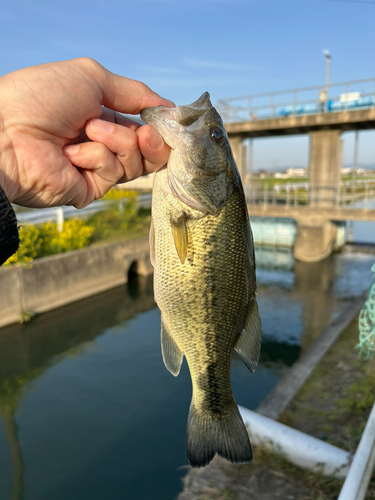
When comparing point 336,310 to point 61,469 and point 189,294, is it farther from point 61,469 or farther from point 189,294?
point 189,294

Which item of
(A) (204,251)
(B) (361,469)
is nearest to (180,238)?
(A) (204,251)

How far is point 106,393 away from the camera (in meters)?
7.30

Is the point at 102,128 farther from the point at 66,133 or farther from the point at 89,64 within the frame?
the point at 89,64

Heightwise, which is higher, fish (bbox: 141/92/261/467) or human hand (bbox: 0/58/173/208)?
human hand (bbox: 0/58/173/208)

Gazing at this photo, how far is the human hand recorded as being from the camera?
1963mm

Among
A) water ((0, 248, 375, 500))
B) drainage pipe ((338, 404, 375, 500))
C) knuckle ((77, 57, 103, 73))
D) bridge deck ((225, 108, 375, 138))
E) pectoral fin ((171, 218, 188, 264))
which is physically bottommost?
water ((0, 248, 375, 500))

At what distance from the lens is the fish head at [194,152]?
1.91 metres

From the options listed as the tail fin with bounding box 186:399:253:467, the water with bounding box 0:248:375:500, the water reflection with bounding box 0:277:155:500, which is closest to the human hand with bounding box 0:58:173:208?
the tail fin with bounding box 186:399:253:467

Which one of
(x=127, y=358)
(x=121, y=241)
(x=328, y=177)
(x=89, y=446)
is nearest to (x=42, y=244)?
(x=121, y=241)

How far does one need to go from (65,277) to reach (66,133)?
9.76m

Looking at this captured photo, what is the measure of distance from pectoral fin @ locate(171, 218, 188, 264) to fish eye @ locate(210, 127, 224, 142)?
1.49 feet

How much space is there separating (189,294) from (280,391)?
489 cm

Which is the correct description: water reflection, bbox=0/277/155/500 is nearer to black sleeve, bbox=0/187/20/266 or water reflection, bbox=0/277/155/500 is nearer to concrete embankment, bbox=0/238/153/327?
concrete embankment, bbox=0/238/153/327

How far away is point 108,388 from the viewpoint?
746cm
